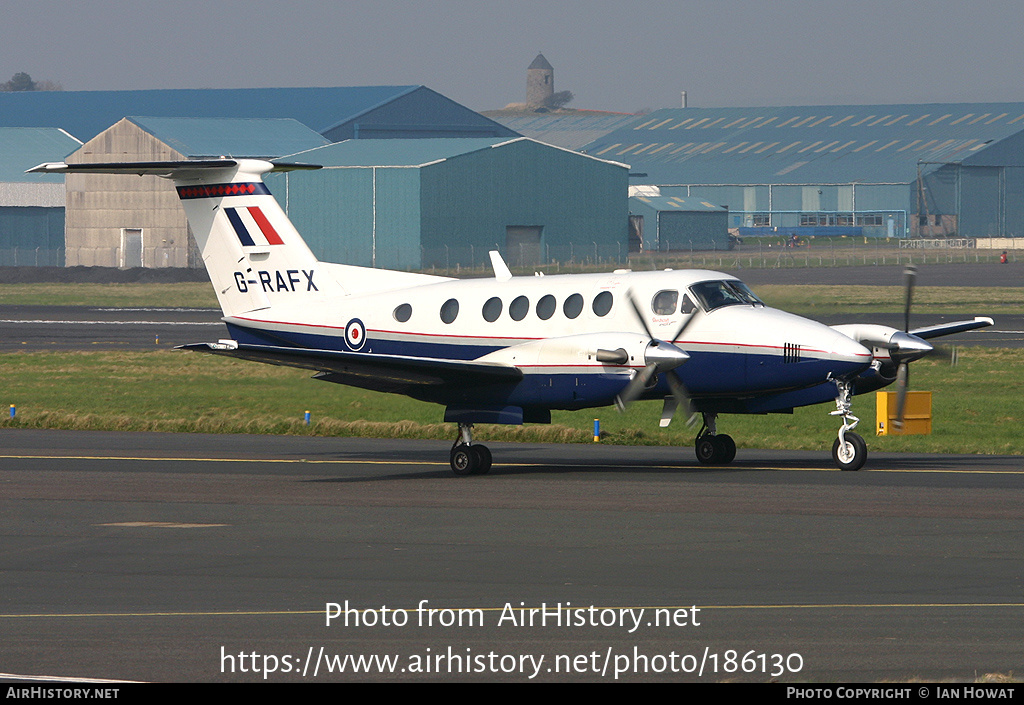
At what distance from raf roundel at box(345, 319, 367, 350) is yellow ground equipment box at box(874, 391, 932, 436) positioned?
10.1m

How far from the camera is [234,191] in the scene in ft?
93.5

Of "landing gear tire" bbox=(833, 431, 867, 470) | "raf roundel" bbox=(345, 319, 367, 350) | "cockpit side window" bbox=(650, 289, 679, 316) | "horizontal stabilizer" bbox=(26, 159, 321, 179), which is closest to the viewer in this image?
"landing gear tire" bbox=(833, 431, 867, 470)

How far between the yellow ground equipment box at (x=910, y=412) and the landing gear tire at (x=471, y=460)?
326 inches

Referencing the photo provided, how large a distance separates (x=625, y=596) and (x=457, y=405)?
11.7 m

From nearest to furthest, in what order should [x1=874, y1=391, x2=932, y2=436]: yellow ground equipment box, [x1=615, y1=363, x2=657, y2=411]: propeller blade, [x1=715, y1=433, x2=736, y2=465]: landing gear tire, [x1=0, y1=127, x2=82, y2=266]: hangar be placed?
[x1=615, y1=363, x2=657, y2=411]: propeller blade → [x1=715, y1=433, x2=736, y2=465]: landing gear tire → [x1=874, y1=391, x2=932, y2=436]: yellow ground equipment box → [x1=0, y1=127, x2=82, y2=266]: hangar

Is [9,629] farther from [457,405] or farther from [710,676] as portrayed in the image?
[457,405]

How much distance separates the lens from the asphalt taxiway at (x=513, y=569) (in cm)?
1135

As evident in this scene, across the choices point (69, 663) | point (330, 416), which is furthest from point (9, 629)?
point (330, 416)

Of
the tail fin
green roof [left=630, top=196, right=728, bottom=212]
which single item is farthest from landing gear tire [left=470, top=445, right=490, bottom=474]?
green roof [left=630, top=196, right=728, bottom=212]

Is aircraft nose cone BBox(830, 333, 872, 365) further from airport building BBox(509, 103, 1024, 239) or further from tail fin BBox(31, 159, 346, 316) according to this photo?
airport building BBox(509, 103, 1024, 239)

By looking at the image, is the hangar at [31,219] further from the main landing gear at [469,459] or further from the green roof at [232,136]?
the main landing gear at [469,459]

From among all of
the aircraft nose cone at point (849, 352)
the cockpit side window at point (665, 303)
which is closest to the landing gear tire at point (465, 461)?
the cockpit side window at point (665, 303)

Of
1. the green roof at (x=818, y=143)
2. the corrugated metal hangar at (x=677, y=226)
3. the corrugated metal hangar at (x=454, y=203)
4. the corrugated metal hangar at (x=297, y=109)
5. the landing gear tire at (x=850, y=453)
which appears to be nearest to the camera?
the landing gear tire at (x=850, y=453)

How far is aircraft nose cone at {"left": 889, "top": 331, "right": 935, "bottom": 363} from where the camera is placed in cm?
2383
